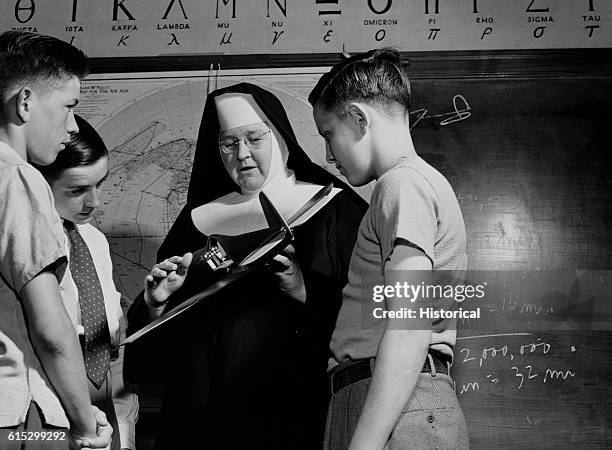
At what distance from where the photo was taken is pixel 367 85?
170 centimetres

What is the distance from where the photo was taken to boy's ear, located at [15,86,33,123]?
6.49 feet

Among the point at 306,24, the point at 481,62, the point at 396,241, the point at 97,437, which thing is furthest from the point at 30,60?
the point at 481,62

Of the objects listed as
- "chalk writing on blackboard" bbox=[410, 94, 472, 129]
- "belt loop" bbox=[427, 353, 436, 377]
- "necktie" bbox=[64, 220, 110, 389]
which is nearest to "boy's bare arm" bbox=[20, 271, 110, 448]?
"necktie" bbox=[64, 220, 110, 389]

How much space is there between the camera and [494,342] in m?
2.14

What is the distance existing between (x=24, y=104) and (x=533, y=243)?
4.78ft

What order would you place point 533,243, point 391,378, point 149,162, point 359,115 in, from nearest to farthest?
point 391,378, point 359,115, point 533,243, point 149,162

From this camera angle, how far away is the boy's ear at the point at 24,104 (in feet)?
6.49

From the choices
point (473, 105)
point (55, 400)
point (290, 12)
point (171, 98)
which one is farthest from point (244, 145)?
point (55, 400)

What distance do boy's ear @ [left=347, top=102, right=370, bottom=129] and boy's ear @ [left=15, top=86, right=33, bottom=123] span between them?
88 centimetres

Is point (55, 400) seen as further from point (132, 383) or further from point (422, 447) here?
point (422, 447)

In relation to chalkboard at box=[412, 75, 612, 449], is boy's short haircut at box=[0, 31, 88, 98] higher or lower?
higher

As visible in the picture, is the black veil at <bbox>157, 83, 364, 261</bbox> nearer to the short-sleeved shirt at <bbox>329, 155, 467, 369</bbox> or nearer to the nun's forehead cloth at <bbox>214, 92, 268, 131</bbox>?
the nun's forehead cloth at <bbox>214, 92, 268, 131</bbox>

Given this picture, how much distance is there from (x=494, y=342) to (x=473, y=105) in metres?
0.71

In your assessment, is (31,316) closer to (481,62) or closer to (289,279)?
(289,279)
